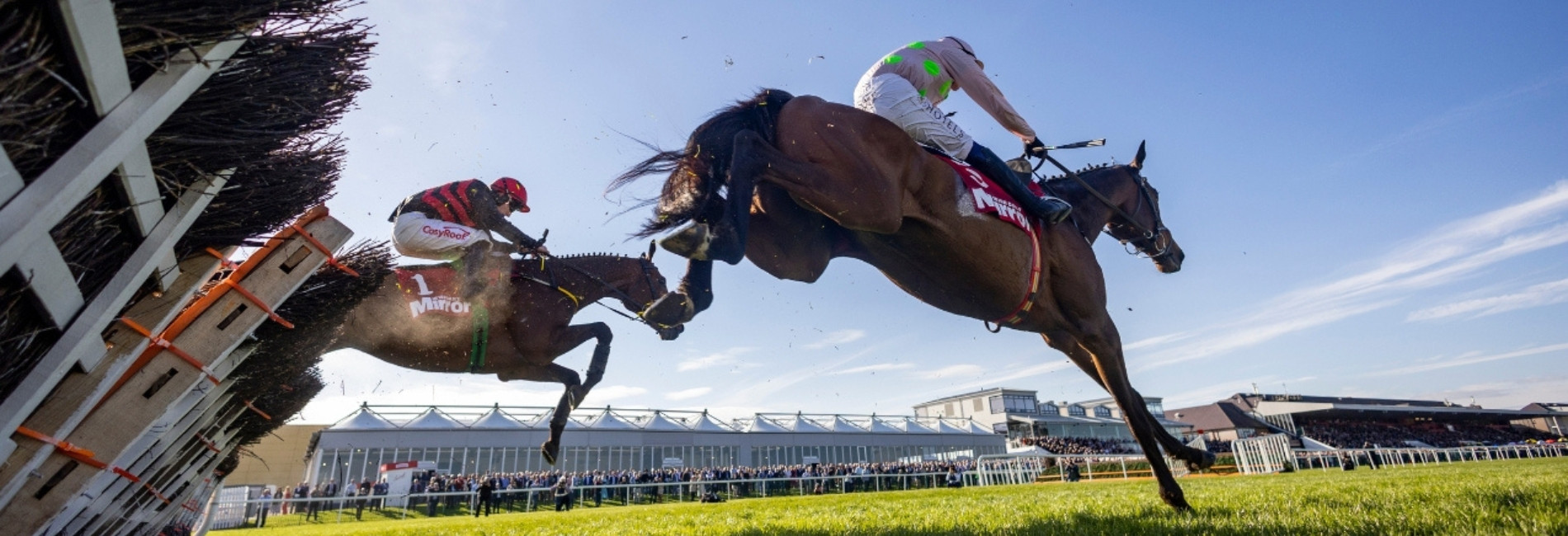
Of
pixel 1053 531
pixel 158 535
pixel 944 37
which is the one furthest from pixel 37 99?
pixel 158 535

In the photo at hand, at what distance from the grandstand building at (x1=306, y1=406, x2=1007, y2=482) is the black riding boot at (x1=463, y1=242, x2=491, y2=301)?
15.4 metres

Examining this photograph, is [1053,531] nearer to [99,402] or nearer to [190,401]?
[99,402]

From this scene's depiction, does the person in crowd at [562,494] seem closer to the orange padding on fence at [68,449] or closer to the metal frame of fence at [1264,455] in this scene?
the orange padding on fence at [68,449]

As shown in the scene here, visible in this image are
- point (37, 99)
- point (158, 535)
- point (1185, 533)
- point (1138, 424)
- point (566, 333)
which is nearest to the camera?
point (37, 99)

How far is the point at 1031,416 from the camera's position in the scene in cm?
5300

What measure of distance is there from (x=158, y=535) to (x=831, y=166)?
830 centimetres

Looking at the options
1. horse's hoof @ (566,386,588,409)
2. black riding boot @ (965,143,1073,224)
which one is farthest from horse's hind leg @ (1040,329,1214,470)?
horse's hoof @ (566,386,588,409)

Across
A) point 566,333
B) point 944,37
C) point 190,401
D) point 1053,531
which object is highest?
point 944,37

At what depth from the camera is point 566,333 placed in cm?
605

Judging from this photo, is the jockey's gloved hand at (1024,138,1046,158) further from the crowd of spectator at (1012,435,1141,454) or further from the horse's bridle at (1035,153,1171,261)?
the crowd of spectator at (1012,435,1141,454)

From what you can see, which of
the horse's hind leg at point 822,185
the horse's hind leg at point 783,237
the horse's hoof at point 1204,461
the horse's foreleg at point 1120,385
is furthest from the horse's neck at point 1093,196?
the horse's hind leg at point 783,237

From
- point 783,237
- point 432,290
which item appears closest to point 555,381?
point 432,290

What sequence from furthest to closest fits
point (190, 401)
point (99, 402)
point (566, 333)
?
point (566, 333) → point (190, 401) → point (99, 402)

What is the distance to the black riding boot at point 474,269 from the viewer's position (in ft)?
17.3
